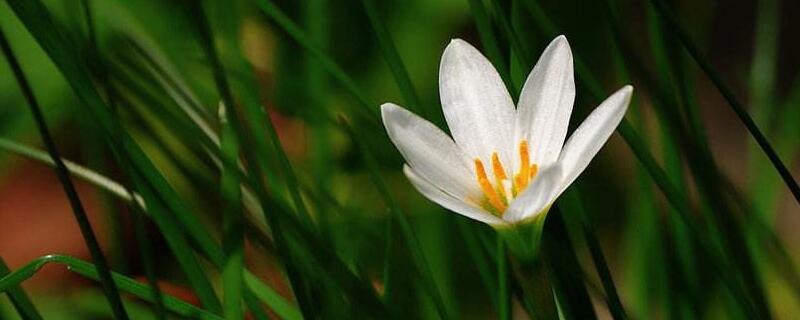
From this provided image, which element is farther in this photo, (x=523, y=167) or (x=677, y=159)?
(x=677, y=159)

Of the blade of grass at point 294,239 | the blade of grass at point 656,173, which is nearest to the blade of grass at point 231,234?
the blade of grass at point 294,239

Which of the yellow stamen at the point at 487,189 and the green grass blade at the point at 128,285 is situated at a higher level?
the yellow stamen at the point at 487,189

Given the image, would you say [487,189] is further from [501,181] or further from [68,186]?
[68,186]

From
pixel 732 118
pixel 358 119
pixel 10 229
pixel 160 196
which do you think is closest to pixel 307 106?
pixel 358 119

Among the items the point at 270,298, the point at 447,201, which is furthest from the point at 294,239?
the point at 447,201

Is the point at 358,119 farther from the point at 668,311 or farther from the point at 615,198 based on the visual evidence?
the point at 615,198

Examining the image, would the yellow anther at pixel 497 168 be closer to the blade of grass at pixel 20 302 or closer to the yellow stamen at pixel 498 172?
the yellow stamen at pixel 498 172

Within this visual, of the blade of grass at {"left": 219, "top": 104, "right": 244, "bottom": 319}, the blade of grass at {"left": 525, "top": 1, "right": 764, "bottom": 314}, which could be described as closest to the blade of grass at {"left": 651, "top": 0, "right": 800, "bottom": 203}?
the blade of grass at {"left": 525, "top": 1, "right": 764, "bottom": 314}
